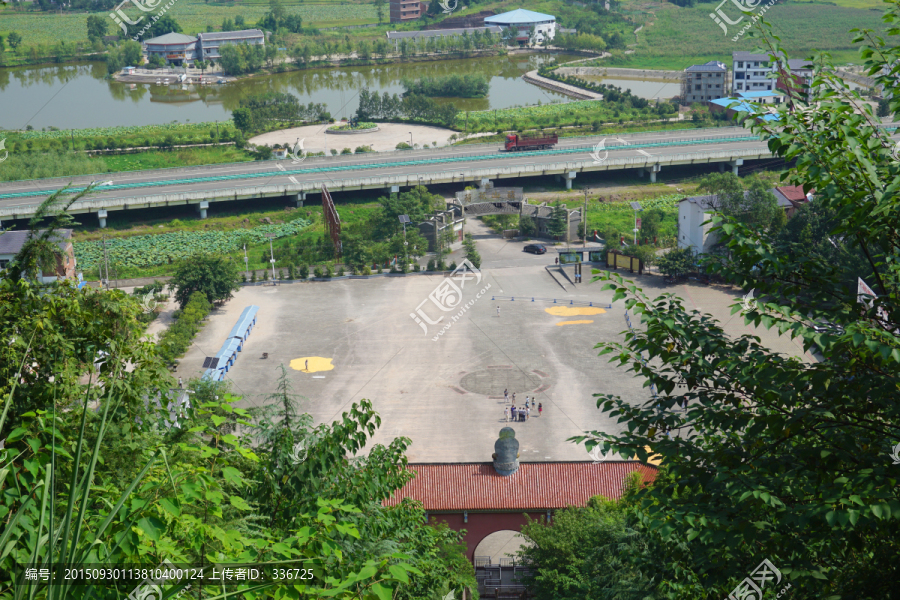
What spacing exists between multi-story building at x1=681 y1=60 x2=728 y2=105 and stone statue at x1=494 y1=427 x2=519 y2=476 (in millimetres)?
63225

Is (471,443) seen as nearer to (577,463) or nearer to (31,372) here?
(577,463)

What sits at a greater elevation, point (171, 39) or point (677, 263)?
point (171, 39)

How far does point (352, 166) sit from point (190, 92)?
39.5 m

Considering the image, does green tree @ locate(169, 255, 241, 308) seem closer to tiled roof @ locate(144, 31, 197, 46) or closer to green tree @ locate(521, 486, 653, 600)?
green tree @ locate(521, 486, 653, 600)

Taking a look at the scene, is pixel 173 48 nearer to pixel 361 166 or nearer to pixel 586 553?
pixel 361 166

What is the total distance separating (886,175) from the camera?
7.01 meters

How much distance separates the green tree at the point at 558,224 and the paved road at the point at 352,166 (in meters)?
11.4

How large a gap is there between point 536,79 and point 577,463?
7681 cm

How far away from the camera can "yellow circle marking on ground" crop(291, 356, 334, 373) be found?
30906 millimetres

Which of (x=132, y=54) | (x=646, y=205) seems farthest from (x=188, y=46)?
(x=646, y=205)

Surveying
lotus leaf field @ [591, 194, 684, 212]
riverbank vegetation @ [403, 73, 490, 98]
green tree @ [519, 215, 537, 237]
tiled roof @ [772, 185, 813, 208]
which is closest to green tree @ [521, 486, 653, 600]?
green tree @ [519, 215, 537, 237]

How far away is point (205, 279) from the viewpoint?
122 feet

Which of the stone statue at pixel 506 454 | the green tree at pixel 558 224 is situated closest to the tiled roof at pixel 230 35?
the green tree at pixel 558 224

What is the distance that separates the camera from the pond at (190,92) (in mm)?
77438
